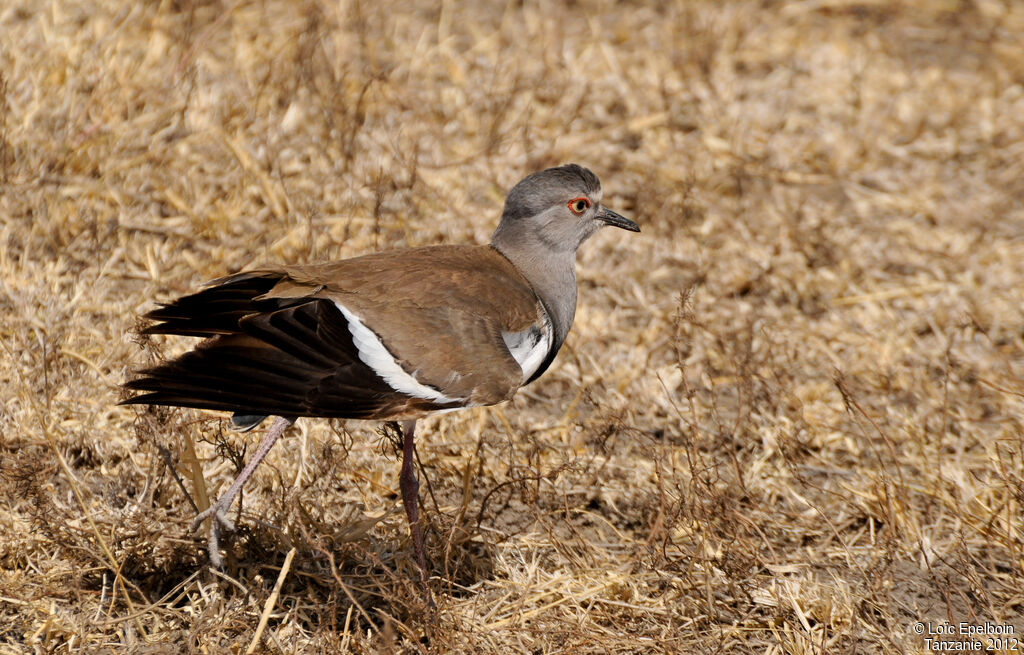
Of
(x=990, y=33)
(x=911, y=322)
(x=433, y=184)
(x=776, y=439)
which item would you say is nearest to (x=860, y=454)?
(x=776, y=439)

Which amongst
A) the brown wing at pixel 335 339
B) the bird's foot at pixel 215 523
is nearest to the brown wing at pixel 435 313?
the brown wing at pixel 335 339

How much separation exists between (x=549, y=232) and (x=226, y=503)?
1.69m

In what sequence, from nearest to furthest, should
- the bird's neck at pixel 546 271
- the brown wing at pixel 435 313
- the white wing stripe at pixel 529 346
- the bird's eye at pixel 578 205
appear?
1. the brown wing at pixel 435 313
2. the white wing stripe at pixel 529 346
3. the bird's neck at pixel 546 271
4. the bird's eye at pixel 578 205

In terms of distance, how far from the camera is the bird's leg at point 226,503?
356 centimetres

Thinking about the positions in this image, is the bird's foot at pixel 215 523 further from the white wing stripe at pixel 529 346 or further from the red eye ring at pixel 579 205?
the red eye ring at pixel 579 205

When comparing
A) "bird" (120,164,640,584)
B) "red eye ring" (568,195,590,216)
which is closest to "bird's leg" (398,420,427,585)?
"bird" (120,164,640,584)

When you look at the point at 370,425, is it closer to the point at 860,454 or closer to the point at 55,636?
the point at 55,636

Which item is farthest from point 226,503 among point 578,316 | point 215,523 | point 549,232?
point 578,316

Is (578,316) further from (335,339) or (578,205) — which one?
(335,339)

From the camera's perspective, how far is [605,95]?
7.07 meters

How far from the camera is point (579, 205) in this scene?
466 cm

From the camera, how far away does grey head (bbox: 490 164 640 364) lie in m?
4.49

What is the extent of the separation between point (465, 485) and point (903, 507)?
1.63m

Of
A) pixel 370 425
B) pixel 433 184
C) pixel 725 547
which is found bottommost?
pixel 725 547
